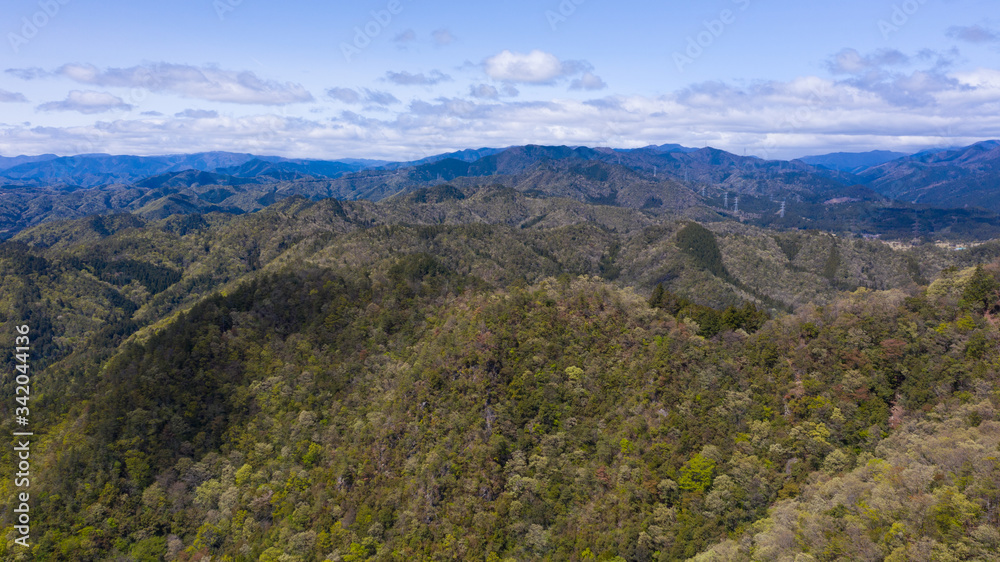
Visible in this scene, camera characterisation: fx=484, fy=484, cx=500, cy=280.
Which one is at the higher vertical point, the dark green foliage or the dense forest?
the dark green foliage

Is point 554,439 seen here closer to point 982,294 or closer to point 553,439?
point 553,439

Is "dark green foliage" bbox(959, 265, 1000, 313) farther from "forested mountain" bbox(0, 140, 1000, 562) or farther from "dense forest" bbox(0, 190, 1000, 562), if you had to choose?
"forested mountain" bbox(0, 140, 1000, 562)

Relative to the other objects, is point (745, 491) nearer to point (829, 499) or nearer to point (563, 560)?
point (829, 499)

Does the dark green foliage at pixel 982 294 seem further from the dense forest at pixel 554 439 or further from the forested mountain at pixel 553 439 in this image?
the forested mountain at pixel 553 439

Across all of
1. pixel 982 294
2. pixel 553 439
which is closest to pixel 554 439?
pixel 553 439

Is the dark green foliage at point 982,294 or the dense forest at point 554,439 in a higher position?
the dark green foliage at point 982,294

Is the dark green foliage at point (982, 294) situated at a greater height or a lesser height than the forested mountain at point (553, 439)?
greater

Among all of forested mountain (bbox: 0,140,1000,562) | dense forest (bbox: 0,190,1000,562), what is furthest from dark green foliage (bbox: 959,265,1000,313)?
forested mountain (bbox: 0,140,1000,562)

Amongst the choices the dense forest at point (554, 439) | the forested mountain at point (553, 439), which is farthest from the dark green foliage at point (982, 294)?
the forested mountain at point (553, 439)

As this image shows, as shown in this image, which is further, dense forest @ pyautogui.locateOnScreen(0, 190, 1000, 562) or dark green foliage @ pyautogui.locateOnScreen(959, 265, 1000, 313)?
dark green foliage @ pyautogui.locateOnScreen(959, 265, 1000, 313)

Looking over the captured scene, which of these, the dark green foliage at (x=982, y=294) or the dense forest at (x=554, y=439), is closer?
the dense forest at (x=554, y=439)

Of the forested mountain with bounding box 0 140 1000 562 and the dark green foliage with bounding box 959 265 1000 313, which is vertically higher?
the dark green foliage with bounding box 959 265 1000 313
